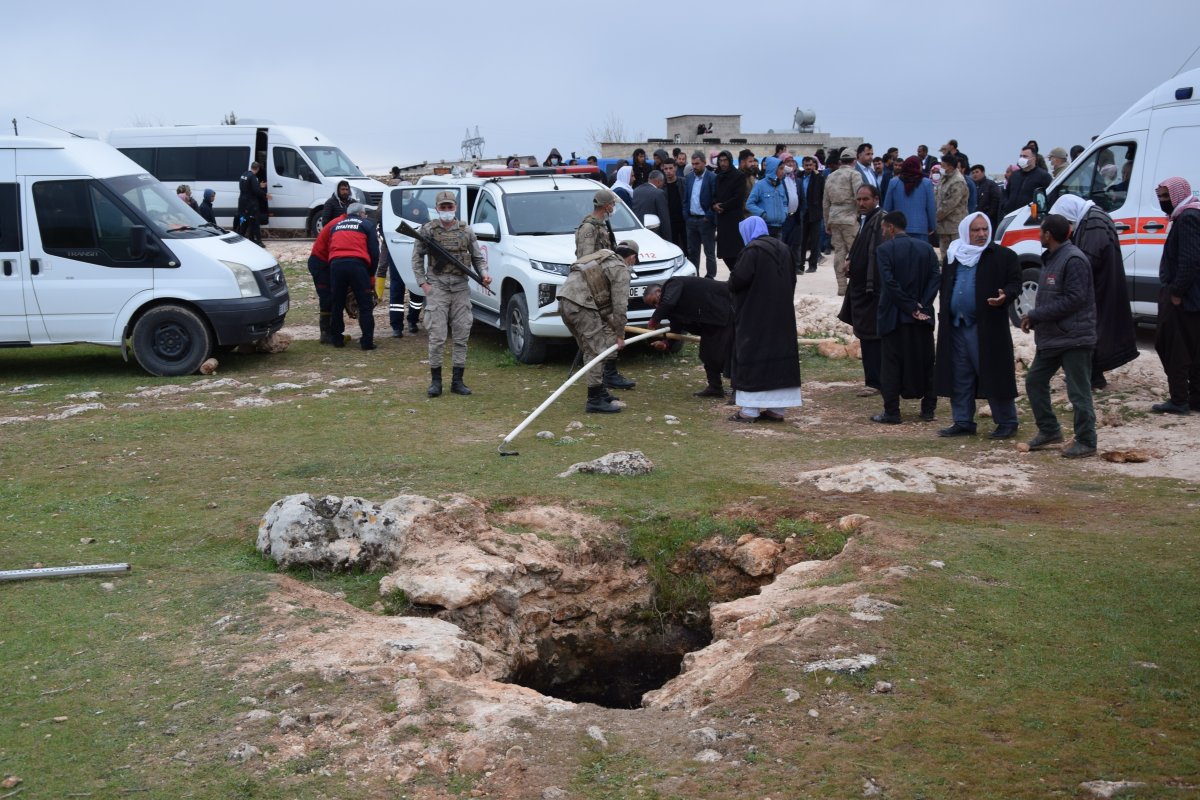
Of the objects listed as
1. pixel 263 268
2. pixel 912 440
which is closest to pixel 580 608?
pixel 912 440

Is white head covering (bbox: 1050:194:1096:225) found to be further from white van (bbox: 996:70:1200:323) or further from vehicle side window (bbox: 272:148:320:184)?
vehicle side window (bbox: 272:148:320:184)

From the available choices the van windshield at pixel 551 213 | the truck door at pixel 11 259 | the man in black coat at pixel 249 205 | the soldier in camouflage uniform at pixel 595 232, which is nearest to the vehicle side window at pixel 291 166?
the man in black coat at pixel 249 205

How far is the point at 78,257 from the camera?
37.0 feet

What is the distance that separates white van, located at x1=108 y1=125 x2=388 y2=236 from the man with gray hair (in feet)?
36.1

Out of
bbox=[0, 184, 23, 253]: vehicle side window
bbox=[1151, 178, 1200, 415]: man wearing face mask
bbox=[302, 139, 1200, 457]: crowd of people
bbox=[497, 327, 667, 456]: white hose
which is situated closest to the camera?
bbox=[302, 139, 1200, 457]: crowd of people

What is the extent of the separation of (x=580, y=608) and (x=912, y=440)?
3739mm

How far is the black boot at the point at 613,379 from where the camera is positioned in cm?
1082

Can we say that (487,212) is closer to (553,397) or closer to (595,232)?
(595,232)

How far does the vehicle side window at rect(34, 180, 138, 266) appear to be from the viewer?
11188mm

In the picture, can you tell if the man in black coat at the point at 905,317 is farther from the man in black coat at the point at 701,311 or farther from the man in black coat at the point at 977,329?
the man in black coat at the point at 701,311

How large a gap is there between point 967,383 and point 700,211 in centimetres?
767

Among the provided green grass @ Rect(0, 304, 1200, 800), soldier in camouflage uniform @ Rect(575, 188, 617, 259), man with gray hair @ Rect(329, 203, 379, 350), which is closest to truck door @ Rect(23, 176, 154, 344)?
green grass @ Rect(0, 304, 1200, 800)

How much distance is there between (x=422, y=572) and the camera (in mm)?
5938

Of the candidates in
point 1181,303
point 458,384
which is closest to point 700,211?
point 458,384
